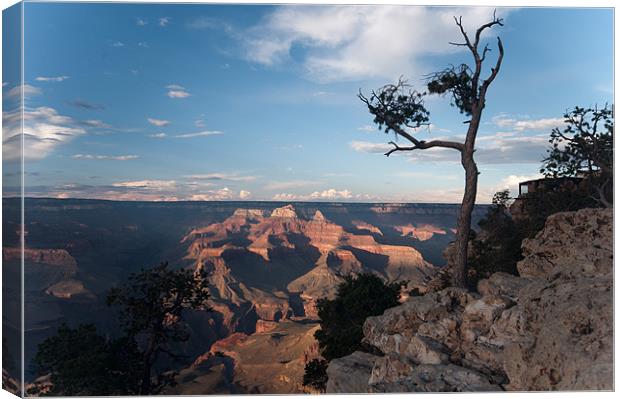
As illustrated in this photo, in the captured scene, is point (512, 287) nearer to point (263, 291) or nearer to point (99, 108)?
point (99, 108)

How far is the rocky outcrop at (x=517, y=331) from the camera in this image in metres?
5.32

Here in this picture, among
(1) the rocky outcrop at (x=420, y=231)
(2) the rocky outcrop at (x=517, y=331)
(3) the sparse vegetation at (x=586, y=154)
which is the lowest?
(1) the rocky outcrop at (x=420, y=231)

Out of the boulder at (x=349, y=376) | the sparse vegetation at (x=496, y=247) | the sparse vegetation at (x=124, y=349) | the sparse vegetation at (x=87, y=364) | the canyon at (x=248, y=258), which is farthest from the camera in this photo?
the canyon at (x=248, y=258)

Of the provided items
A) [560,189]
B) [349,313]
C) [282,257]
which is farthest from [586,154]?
[282,257]

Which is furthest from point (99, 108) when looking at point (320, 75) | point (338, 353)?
point (338, 353)

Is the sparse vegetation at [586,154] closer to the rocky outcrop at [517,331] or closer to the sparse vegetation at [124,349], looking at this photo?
the rocky outcrop at [517,331]

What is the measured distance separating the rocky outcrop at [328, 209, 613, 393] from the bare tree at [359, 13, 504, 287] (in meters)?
1.30

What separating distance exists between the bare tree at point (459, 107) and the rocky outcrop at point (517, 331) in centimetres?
130

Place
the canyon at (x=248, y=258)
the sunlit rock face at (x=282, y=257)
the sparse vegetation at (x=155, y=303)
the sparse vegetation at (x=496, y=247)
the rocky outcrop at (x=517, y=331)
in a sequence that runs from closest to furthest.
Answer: the rocky outcrop at (x=517, y=331)
the sparse vegetation at (x=155, y=303)
the sparse vegetation at (x=496, y=247)
the canyon at (x=248, y=258)
the sunlit rock face at (x=282, y=257)

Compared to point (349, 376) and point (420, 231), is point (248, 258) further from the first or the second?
point (349, 376)

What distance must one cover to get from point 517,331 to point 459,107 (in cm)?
483

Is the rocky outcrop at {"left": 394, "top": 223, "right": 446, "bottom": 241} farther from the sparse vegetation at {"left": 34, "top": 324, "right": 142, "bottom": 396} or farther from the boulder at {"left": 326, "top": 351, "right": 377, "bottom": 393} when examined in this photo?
the boulder at {"left": 326, "top": 351, "right": 377, "bottom": 393}

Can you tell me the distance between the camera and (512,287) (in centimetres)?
757

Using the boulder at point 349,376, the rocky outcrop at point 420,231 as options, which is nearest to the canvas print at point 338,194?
the boulder at point 349,376
